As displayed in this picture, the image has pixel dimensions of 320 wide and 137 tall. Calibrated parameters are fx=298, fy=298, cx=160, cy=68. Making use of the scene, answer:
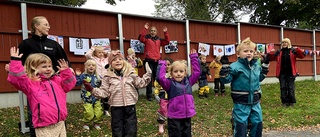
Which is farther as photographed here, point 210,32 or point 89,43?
point 210,32

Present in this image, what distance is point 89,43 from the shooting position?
9.07 metres

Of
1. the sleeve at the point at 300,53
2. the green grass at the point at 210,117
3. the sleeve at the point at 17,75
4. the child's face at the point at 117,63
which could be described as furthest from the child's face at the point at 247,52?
the sleeve at the point at 300,53

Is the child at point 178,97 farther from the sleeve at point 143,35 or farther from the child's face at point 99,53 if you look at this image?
the sleeve at point 143,35

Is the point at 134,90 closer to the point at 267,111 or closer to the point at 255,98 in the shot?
the point at 255,98

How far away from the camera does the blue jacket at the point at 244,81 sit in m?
4.76

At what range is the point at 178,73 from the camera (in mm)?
4887

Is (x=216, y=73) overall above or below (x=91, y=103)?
above

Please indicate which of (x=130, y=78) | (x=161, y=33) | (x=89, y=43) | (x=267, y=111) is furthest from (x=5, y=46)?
(x=267, y=111)

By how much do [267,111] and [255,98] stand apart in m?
4.33

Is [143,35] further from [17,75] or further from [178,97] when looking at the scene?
[17,75]

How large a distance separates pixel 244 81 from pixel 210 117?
134 inches

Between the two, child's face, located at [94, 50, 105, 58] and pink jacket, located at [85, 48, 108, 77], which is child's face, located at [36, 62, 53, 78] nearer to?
pink jacket, located at [85, 48, 108, 77]

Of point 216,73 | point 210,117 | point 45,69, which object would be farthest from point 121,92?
point 216,73

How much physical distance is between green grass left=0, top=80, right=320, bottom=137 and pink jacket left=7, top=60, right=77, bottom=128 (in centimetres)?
242
